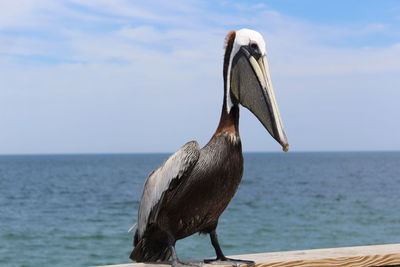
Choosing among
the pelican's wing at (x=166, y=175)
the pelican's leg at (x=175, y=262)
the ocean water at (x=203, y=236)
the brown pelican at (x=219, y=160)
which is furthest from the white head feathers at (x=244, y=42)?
the ocean water at (x=203, y=236)

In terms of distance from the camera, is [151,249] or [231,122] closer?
[231,122]

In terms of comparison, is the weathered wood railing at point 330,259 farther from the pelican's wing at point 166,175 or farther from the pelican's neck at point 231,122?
the pelican's neck at point 231,122

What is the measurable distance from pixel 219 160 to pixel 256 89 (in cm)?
37

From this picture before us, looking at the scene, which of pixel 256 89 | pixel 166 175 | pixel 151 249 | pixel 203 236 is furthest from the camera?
pixel 203 236

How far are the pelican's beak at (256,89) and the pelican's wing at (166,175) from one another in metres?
0.34

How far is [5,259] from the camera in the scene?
13750 millimetres

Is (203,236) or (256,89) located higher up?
(256,89)

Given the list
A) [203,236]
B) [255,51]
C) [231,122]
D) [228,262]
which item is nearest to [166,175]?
[231,122]

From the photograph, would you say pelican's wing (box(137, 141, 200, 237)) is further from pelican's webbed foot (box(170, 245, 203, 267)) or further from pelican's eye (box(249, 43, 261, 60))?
pelican's eye (box(249, 43, 261, 60))

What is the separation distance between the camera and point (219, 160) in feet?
9.53

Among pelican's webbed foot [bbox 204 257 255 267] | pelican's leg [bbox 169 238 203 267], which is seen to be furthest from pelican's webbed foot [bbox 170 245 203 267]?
pelican's webbed foot [bbox 204 257 255 267]

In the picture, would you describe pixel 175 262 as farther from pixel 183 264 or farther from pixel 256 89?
pixel 256 89

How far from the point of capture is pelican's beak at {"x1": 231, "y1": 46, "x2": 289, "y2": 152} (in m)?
2.83

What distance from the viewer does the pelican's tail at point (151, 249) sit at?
311 cm
